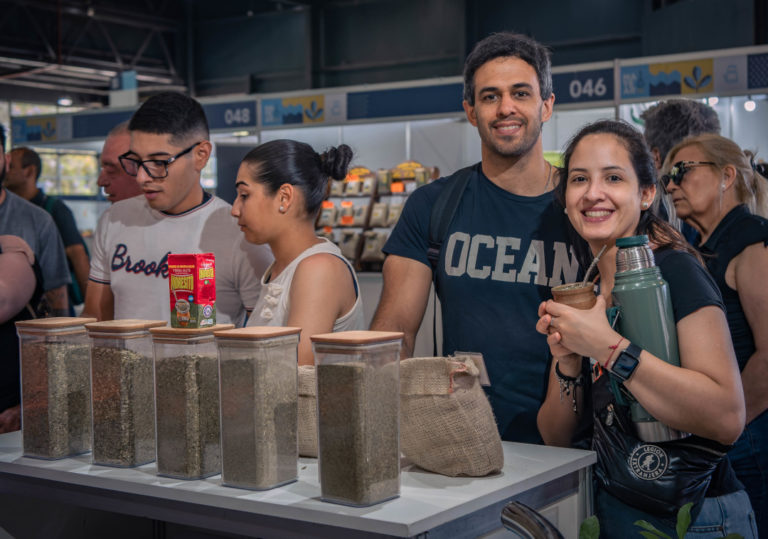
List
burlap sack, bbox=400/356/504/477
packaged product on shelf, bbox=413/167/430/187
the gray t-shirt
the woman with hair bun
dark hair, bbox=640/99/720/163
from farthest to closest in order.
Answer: packaged product on shelf, bbox=413/167/430/187
dark hair, bbox=640/99/720/163
the gray t-shirt
the woman with hair bun
burlap sack, bbox=400/356/504/477

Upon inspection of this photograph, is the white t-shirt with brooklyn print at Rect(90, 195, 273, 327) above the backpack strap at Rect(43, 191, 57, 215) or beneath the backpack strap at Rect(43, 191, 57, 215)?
beneath

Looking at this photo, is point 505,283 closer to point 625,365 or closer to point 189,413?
point 625,365

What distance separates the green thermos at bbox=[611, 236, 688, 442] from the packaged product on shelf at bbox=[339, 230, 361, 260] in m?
6.10

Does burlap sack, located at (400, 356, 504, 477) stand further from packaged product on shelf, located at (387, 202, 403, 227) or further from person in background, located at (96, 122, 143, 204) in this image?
packaged product on shelf, located at (387, 202, 403, 227)

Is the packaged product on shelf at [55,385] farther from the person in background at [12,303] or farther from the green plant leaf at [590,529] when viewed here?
the green plant leaf at [590,529]

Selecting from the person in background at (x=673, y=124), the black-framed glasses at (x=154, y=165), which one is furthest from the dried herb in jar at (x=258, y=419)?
the person in background at (x=673, y=124)

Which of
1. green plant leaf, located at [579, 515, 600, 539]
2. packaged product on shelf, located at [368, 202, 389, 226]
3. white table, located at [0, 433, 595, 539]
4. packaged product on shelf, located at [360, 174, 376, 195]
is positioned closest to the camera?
green plant leaf, located at [579, 515, 600, 539]

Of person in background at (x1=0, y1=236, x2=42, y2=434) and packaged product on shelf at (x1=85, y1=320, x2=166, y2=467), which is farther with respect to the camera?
person in background at (x1=0, y1=236, x2=42, y2=434)

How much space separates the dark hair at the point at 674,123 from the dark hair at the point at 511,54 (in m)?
1.56

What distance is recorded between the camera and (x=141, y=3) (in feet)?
56.7

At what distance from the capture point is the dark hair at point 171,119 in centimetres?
262

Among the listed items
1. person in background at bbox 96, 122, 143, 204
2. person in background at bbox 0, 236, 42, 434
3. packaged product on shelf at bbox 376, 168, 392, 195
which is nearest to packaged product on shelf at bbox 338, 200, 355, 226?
packaged product on shelf at bbox 376, 168, 392, 195

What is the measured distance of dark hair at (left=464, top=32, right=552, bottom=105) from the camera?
7.43 feet

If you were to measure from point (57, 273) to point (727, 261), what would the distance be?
2.15 m
